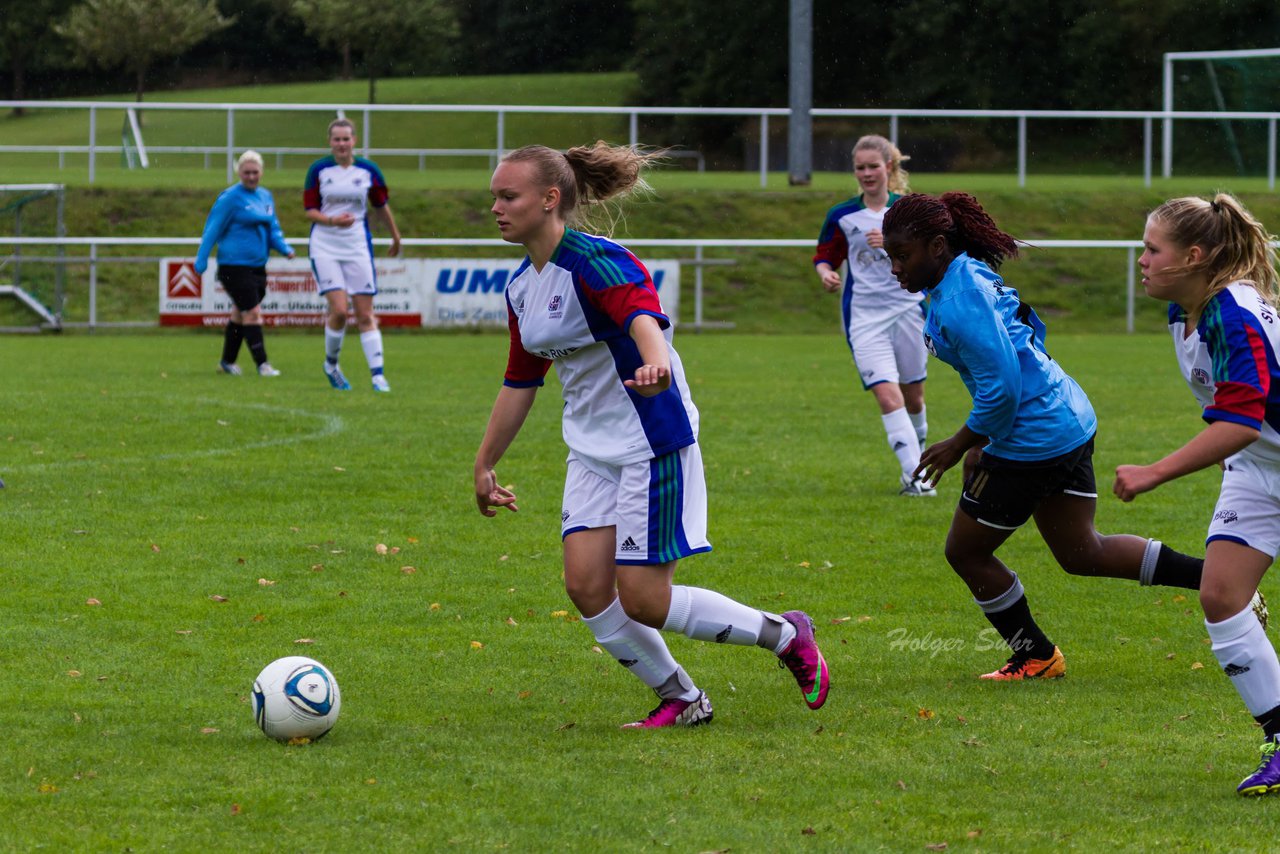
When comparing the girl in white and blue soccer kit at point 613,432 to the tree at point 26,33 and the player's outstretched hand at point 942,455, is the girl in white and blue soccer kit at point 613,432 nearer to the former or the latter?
the player's outstretched hand at point 942,455

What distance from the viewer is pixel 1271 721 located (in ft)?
14.1

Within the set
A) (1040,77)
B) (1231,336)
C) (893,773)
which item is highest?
(1040,77)

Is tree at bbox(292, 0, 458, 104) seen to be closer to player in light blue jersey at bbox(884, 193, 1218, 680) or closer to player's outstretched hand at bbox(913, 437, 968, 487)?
player in light blue jersey at bbox(884, 193, 1218, 680)

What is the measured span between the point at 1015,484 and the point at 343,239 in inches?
414

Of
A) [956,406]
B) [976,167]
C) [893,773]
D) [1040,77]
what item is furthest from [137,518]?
[1040,77]

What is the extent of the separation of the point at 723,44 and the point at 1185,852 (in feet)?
168

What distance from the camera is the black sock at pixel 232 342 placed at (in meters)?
16.3

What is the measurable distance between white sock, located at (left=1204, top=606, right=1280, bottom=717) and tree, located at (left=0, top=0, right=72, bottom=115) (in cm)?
5979

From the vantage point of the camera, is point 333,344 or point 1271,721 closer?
point 1271,721

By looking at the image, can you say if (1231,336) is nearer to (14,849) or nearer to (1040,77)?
(14,849)

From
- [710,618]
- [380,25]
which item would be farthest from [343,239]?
[380,25]

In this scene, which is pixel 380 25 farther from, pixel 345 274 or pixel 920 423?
pixel 920 423

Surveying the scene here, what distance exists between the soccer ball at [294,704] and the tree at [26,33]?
58.5 metres

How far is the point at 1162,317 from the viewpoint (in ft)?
83.1
